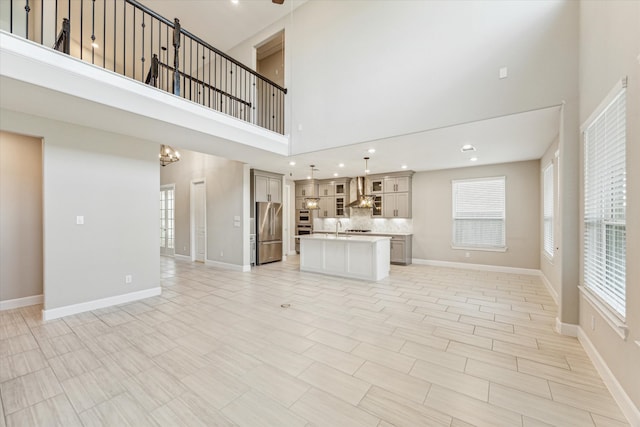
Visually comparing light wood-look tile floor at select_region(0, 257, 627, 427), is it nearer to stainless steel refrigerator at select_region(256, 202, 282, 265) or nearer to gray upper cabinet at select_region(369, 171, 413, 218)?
stainless steel refrigerator at select_region(256, 202, 282, 265)

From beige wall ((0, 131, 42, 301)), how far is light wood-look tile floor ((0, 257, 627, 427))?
513mm

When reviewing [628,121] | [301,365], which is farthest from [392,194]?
[301,365]

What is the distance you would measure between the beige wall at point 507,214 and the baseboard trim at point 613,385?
13.2 ft

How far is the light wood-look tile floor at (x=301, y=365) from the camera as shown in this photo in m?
1.87

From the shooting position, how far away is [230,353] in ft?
8.83

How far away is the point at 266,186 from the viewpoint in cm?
767

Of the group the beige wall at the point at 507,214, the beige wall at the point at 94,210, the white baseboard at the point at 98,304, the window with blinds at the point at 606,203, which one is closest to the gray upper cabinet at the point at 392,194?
the beige wall at the point at 507,214

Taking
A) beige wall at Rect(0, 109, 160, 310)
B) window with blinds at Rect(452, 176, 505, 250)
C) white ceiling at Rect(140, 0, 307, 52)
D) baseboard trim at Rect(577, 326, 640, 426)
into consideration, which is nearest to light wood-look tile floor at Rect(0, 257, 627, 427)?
baseboard trim at Rect(577, 326, 640, 426)

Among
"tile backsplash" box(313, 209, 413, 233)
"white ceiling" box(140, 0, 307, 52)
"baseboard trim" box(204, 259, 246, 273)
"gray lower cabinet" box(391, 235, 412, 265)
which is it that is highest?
"white ceiling" box(140, 0, 307, 52)

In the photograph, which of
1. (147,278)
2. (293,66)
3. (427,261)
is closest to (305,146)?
(293,66)

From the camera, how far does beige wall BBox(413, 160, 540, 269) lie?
6.20 m

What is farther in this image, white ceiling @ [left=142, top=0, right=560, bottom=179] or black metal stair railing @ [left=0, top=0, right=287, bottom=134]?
black metal stair railing @ [left=0, top=0, right=287, bottom=134]

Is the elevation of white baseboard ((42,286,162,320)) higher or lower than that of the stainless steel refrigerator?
lower

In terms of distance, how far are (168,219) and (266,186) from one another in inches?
162
